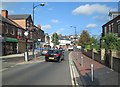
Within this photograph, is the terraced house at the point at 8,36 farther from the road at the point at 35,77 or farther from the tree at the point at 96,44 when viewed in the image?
the road at the point at 35,77

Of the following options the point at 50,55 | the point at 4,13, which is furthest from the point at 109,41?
the point at 4,13

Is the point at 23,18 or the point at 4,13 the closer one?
the point at 4,13

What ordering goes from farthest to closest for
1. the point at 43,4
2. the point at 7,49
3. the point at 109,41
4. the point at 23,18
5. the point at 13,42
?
the point at 23,18, the point at 13,42, the point at 7,49, the point at 43,4, the point at 109,41

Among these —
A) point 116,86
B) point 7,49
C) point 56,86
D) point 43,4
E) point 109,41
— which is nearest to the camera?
point 116,86

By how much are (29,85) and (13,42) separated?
146 ft

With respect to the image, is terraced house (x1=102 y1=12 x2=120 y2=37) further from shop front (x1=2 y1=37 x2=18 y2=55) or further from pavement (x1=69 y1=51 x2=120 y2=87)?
pavement (x1=69 y1=51 x2=120 y2=87)

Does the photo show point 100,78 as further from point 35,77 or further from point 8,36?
point 8,36

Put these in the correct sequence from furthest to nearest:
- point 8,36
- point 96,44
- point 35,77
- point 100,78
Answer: point 8,36 < point 96,44 < point 35,77 < point 100,78

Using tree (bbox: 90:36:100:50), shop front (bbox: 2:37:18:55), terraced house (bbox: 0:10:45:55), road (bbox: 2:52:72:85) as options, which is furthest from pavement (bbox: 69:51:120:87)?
shop front (bbox: 2:37:18:55)

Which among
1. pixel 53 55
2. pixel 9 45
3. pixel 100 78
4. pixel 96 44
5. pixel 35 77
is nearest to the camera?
pixel 100 78

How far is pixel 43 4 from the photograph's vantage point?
116 feet

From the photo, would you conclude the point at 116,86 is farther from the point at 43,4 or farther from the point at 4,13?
the point at 4,13

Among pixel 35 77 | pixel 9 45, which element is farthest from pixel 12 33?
pixel 35 77

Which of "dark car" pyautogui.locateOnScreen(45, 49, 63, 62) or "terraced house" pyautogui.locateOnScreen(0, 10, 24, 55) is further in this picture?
"terraced house" pyautogui.locateOnScreen(0, 10, 24, 55)
